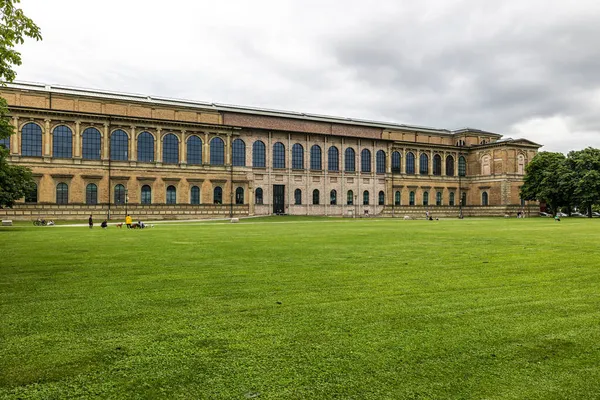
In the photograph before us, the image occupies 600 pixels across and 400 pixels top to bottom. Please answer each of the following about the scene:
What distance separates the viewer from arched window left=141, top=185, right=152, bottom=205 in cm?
6550

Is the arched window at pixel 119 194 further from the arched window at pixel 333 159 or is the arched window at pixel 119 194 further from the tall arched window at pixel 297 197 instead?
the arched window at pixel 333 159

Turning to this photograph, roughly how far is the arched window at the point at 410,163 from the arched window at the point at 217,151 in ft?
133

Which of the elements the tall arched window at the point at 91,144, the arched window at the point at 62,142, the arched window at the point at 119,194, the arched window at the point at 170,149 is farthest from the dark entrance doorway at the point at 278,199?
the arched window at the point at 62,142

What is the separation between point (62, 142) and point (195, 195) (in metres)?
20.1

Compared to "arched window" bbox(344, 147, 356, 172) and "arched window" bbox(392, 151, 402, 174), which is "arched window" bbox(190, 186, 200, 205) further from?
"arched window" bbox(392, 151, 402, 174)

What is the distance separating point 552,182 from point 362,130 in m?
35.8

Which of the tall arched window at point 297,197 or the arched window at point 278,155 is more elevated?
the arched window at point 278,155

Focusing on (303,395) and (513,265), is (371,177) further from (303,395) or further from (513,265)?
(303,395)

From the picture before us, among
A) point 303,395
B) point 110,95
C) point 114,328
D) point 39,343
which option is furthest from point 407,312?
point 110,95

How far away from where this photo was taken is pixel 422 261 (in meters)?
13.9

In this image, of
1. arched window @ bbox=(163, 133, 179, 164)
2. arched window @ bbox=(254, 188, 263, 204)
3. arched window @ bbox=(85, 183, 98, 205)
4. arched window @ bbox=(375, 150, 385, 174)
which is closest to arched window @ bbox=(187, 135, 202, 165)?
arched window @ bbox=(163, 133, 179, 164)

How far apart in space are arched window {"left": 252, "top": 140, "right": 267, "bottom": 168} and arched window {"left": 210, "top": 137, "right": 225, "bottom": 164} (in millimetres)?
5531

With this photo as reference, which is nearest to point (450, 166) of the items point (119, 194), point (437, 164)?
point (437, 164)

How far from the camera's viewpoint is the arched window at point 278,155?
252 feet
